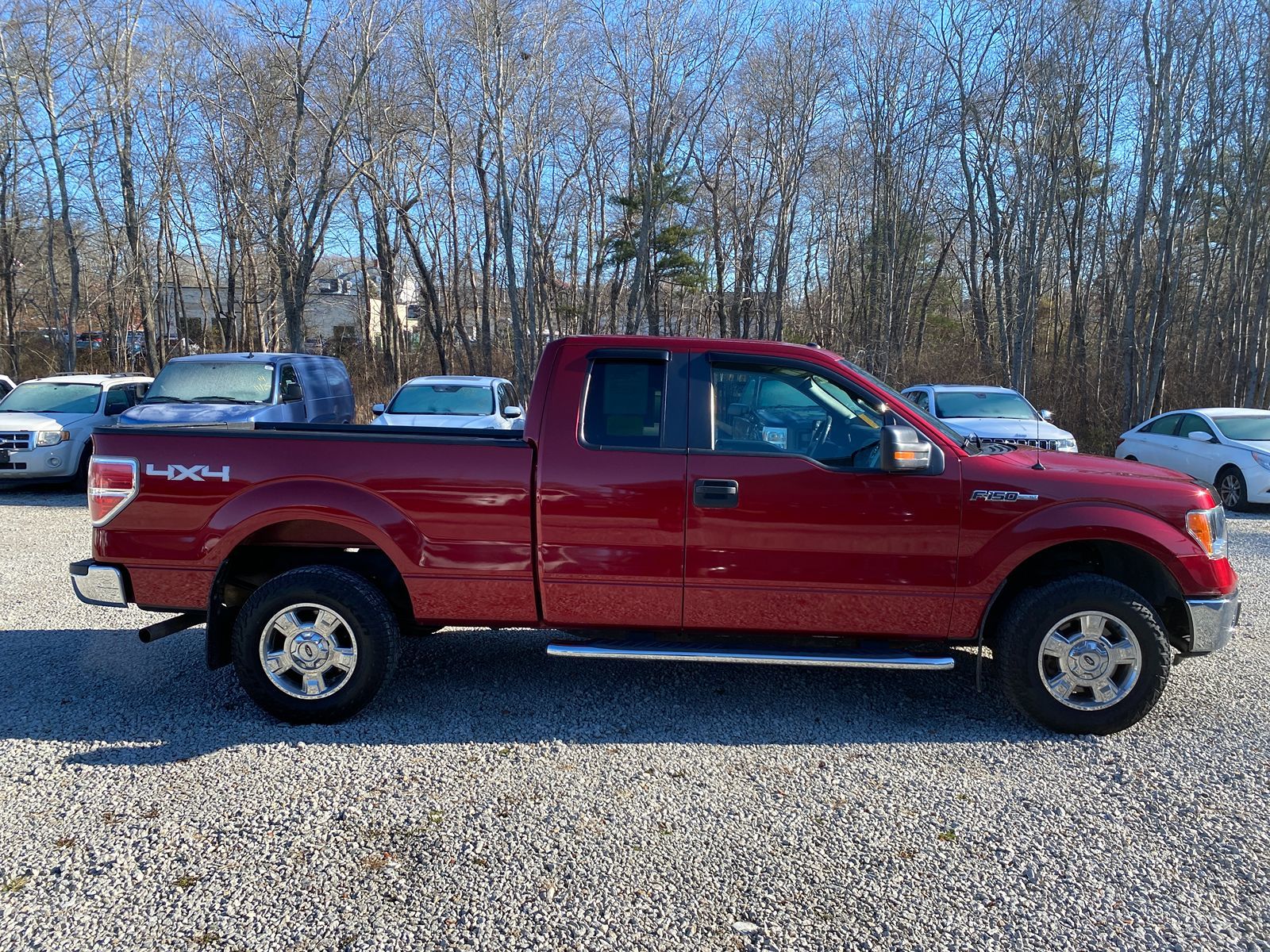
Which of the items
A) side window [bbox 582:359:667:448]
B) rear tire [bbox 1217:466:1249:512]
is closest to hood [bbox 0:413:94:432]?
side window [bbox 582:359:667:448]

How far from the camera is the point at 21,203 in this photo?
93.0ft

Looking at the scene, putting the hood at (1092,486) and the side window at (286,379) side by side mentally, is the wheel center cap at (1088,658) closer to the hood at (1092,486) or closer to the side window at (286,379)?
the hood at (1092,486)

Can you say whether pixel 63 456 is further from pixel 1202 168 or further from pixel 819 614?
pixel 1202 168

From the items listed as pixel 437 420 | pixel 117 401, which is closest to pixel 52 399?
pixel 117 401

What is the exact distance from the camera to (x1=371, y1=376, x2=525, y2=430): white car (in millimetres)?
12602

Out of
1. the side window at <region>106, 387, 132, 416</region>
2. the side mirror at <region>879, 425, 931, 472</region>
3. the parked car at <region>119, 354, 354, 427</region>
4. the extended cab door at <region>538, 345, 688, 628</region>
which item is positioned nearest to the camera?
the side mirror at <region>879, 425, 931, 472</region>

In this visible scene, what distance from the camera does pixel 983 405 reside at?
13305 mm

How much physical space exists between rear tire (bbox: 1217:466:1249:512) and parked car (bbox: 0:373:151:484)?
15.5 m

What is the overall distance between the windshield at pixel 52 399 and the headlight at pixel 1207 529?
14.5 meters

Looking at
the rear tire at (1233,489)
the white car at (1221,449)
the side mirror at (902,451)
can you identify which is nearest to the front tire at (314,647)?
the side mirror at (902,451)

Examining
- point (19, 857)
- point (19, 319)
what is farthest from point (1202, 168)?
point (19, 319)

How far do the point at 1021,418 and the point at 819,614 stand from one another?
1006cm

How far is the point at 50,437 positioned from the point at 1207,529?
13.9m

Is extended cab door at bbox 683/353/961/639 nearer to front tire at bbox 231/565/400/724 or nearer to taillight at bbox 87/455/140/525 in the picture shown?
front tire at bbox 231/565/400/724
